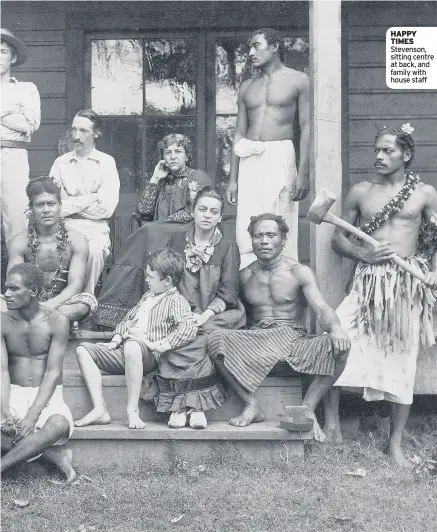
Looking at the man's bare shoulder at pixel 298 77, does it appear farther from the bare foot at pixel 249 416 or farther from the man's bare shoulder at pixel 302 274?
the bare foot at pixel 249 416

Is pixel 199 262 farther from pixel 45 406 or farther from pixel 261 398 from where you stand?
pixel 45 406

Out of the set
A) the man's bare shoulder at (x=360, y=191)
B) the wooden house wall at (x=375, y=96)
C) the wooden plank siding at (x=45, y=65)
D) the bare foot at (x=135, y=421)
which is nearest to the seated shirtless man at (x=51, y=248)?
the bare foot at (x=135, y=421)

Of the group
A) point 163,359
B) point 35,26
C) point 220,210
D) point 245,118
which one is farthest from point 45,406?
point 35,26

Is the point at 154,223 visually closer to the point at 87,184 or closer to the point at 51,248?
the point at 87,184

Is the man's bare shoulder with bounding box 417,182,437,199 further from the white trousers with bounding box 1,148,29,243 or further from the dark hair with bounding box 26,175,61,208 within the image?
the white trousers with bounding box 1,148,29,243

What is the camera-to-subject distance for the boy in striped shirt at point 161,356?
18.1 ft

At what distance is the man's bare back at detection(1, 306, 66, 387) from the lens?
5375 millimetres

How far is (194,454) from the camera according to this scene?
5.46 m

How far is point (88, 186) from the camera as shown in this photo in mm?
6844

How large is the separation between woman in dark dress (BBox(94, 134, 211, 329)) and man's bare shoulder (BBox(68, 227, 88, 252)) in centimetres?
30

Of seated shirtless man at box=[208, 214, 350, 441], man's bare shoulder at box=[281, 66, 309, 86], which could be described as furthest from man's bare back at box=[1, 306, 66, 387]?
man's bare shoulder at box=[281, 66, 309, 86]

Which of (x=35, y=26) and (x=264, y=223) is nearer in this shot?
(x=264, y=223)

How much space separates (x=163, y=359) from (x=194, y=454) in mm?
536

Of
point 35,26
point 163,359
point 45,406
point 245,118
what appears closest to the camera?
point 45,406
